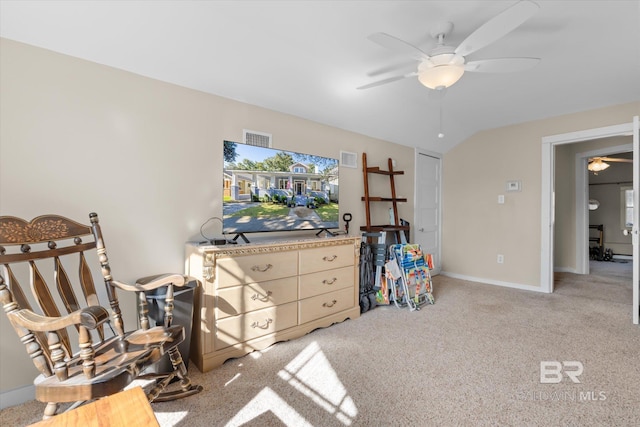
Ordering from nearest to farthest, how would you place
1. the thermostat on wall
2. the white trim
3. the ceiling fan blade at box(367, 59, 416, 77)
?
the ceiling fan blade at box(367, 59, 416, 77) < the thermostat on wall < the white trim

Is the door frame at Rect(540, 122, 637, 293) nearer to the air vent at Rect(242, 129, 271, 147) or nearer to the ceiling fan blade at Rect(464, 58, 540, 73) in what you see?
the ceiling fan blade at Rect(464, 58, 540, 73)

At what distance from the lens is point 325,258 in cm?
270

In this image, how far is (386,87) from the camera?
286 centimetres

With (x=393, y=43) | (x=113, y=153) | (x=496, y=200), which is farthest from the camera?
(x=496, y=200)

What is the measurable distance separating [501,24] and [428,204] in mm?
3463

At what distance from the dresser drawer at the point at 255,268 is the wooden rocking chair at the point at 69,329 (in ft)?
1.29

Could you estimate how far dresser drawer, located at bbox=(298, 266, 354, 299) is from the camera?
255cm

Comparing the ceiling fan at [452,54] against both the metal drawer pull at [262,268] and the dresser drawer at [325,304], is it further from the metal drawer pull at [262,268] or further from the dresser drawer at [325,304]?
the dresser drawer at [325,304]

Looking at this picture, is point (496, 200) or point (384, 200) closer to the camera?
point (384, 200)

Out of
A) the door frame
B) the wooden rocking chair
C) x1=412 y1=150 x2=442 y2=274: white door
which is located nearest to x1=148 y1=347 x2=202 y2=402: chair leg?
the wooden rocking chair

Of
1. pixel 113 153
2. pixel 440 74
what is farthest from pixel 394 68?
pixel 113 153

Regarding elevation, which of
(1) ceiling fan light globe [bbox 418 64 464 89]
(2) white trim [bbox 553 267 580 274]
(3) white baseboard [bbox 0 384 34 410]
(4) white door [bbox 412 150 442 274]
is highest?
(1) ceiling fan light globe [bbox 418 64 464 89]

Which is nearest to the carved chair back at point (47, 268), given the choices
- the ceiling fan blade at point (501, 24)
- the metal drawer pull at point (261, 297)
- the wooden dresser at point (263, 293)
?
the wooden dresser at point (263, 293)

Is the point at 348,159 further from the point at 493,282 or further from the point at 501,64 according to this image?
the point at 493,282
